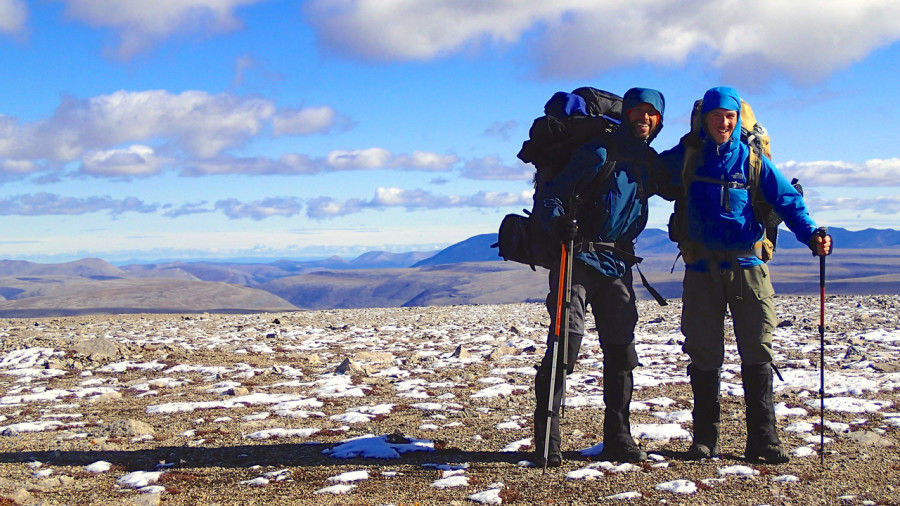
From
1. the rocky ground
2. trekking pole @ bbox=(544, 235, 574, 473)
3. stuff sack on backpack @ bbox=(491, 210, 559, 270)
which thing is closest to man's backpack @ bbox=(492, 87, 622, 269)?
stuff sack on backpack @ bbox=(491, 210, 559, 270)

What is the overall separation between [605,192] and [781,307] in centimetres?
1627

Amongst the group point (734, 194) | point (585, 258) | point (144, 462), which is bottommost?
point (144, 462)

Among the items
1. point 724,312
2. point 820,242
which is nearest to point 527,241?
point 724,312

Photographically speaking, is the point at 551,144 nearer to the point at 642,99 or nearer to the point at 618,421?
the point at 642,99

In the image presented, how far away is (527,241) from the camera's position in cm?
586

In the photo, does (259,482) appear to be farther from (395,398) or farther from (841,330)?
(841,330)

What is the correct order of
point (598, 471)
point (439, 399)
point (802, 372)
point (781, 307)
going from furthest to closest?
point (781, 307)
point (802, 372)
point (439, 399)
point (598, 471)

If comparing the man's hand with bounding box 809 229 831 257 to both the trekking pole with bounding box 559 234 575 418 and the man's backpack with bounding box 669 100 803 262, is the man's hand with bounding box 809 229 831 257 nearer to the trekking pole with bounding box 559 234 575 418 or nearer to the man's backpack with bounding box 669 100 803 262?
the man's backpack with bounding box 669 100 803 262

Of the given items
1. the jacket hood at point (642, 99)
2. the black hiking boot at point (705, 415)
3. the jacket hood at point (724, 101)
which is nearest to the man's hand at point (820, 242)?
the jacket hood at point (724, 101)

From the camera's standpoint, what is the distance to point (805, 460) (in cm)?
538

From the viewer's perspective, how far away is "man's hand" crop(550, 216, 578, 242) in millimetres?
5305

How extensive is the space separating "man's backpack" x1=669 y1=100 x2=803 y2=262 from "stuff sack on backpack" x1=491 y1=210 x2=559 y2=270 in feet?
3.36

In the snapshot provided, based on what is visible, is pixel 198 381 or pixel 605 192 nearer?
pixel 605 192

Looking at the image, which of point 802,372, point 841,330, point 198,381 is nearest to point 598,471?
point 802,372
